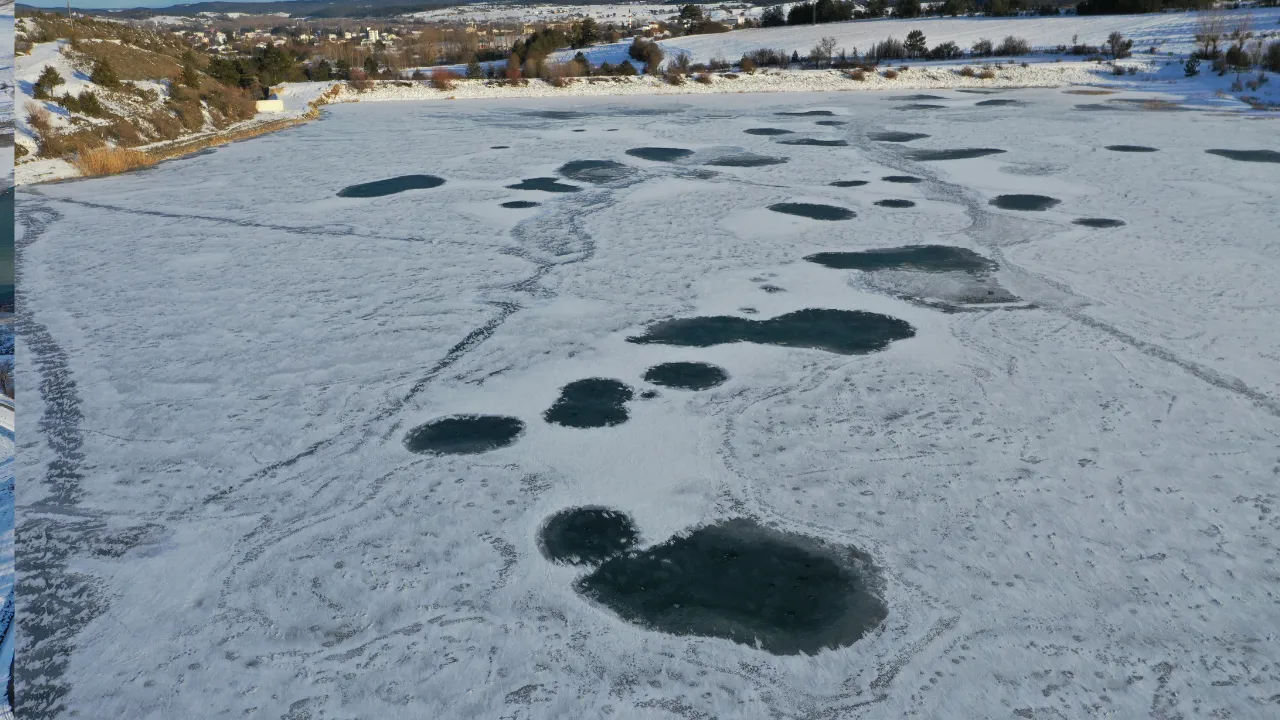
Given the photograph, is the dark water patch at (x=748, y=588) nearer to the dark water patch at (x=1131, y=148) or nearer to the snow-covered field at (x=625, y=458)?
the snow-covered field at (x=625, y=458)

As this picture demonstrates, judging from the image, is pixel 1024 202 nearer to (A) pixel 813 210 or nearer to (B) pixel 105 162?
(A) pixel 813 210

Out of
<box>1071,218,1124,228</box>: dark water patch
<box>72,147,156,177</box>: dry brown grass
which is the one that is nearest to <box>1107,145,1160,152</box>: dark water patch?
<box>1071,218,1124,228</box>: dark water patch

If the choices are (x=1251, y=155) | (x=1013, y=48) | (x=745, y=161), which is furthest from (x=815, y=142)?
(x=1013, y=48)

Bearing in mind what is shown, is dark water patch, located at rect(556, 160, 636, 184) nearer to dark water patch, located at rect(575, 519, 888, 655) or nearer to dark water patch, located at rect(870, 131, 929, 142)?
dark water patch, located at rect(870, 131, 929, 142)

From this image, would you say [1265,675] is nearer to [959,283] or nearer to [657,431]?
[657,431]

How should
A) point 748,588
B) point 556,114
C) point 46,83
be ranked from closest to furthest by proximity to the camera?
point 748,588 → point 46,83 → point 556,114

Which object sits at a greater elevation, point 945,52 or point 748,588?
point 945,52
